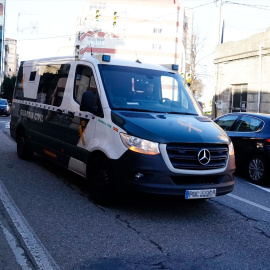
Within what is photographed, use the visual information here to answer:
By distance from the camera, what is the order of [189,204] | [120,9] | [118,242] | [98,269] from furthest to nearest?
[120,9], [189,204], [118,242], [98,269]

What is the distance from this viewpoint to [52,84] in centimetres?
737

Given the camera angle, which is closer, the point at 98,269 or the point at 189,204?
the point at 98,269

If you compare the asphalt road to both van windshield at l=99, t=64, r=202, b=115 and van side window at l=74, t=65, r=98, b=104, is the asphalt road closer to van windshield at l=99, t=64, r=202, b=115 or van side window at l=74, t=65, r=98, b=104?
van windshield at l=99, t=64, r=202, b=115

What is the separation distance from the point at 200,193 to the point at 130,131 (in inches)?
46.6

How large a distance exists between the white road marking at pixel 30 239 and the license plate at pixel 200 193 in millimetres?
1912

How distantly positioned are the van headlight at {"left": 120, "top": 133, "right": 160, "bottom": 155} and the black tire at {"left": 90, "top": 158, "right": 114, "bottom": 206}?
51 cm

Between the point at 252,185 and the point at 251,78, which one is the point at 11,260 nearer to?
the point at 252,185

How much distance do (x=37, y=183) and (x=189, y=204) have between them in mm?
2624

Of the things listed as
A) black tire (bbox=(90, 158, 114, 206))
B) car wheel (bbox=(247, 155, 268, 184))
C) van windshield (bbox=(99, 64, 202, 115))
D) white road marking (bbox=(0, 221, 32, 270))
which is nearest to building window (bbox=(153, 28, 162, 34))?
car wheel (bbox=(247, 155, 268, 184))

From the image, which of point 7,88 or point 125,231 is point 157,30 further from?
point 125,231

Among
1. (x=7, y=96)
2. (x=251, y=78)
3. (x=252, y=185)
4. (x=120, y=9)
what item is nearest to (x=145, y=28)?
(x=120, y=9)

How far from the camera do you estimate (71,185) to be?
6.75m

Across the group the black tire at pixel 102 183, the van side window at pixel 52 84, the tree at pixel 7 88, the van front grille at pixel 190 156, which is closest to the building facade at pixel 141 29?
the tree at pixel 7 88

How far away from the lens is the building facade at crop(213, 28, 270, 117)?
19.8 m
